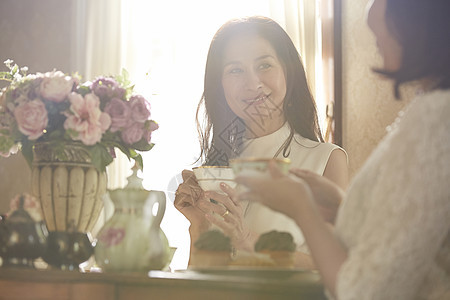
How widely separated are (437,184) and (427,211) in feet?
0.15

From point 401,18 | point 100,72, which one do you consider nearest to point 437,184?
point 401,18

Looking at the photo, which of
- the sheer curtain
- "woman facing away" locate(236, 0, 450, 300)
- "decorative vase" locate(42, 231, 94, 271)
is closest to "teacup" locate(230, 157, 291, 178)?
"woman facing away" locate(236, 0, 450, 300)

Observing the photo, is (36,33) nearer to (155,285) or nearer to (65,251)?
(65,251)

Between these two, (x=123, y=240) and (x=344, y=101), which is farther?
(x=344, y=101)

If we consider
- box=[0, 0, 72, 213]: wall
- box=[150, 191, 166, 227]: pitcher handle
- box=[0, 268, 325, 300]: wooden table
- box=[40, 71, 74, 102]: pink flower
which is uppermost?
box=[0, 0, 72, 213]: wall

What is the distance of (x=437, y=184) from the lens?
3.08 feet

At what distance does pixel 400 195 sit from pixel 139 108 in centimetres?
76

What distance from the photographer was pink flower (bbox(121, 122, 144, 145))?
148 cm

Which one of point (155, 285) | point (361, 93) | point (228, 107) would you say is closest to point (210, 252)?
point (155, 285)

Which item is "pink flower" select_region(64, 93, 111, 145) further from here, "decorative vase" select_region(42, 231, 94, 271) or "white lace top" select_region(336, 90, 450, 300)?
"white lace top" select_region(336, 90, 450, 300)

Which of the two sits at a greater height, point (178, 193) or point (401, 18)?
point (401, 18)

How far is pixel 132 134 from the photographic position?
4.86 ft

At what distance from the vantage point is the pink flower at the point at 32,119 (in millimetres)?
1433

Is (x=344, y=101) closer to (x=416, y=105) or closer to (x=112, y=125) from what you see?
(x=112, y=125)
